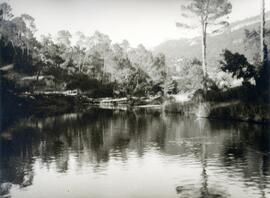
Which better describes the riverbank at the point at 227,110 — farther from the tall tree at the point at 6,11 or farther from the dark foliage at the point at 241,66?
the tall tree at the point at 6,11

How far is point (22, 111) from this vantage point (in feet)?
161

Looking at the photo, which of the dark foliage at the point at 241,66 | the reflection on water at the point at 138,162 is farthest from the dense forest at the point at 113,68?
the reflection on water at the point at 138,162

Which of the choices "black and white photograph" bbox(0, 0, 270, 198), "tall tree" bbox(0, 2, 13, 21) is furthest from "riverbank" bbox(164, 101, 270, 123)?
"tall tree" bbox(0, 2, 13, 21)

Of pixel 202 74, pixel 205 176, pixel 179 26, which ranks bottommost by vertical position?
pixel 205 176

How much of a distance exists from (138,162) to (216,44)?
279 ft

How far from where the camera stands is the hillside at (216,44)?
290 feet

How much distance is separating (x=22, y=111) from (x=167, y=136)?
27.3 metres

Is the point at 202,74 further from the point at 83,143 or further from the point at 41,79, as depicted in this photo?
the point at 41,79

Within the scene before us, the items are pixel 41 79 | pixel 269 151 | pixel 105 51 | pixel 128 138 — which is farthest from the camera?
pixel 105 51

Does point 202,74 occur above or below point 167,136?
above

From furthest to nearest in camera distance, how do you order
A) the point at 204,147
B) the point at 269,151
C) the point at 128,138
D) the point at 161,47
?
the point at 161,47, the point at 128,138, the point at 204,147, the point at 269,151

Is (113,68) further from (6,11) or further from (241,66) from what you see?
(241,66)

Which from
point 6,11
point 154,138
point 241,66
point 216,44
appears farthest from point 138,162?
point 216,44

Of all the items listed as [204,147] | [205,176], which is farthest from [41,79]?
[205,176]
